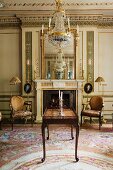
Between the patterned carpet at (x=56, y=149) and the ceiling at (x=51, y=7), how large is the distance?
8.66ft

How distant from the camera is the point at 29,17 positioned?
564cm

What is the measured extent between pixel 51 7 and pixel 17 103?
229 cm

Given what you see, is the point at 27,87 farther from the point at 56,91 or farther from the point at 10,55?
the point at 10,55

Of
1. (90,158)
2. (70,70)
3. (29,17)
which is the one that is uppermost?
(29,17)

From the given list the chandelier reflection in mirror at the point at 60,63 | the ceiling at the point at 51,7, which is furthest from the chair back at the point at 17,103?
the ceiling at the point at 51,7

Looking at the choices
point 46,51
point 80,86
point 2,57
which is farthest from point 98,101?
point 2,57

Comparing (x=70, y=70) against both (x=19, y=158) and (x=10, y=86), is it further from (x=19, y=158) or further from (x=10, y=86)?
(x=19, y=158)

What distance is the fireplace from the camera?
18.4ft

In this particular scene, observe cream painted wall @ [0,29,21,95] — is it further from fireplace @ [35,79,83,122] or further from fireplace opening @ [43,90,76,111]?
fireplace opening @ [43,90,76,111]

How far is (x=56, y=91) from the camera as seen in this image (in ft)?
18.7

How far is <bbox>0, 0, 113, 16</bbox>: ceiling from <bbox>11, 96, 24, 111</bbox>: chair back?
1992 millimetres

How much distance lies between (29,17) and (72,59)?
144cm

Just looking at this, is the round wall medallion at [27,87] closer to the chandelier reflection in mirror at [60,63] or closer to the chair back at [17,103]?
the chair back at [17,103]

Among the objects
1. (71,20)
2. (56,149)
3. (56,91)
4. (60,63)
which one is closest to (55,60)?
(60,63)
